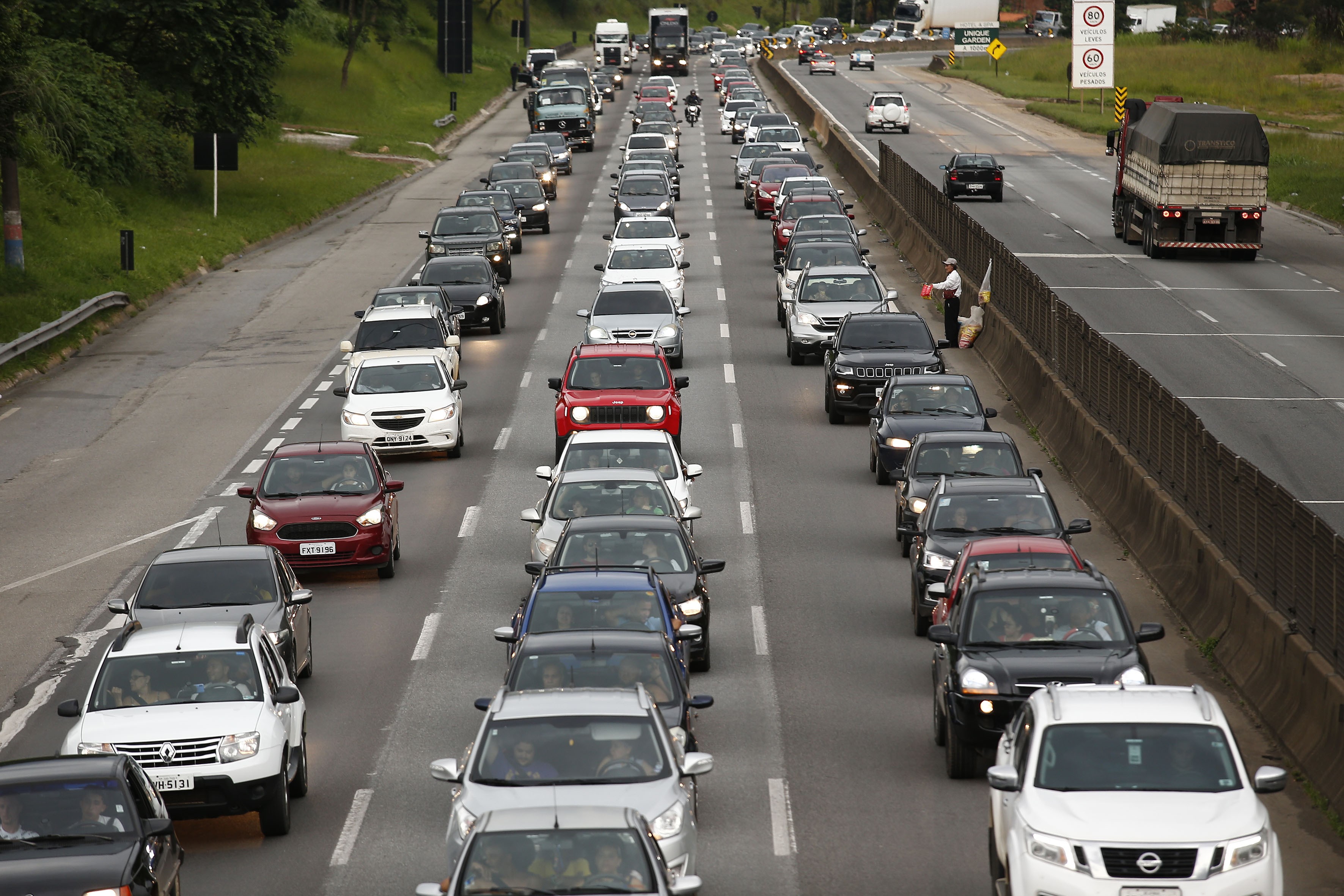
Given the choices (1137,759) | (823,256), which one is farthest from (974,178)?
(1137,759)

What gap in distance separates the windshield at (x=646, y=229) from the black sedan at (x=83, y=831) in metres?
32.7

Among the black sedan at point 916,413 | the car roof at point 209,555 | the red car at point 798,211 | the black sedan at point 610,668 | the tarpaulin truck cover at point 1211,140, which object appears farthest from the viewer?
the red car at point 798,211

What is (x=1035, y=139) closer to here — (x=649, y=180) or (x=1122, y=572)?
(x=649, y=180)

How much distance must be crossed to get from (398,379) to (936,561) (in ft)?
39.4

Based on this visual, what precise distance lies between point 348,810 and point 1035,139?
69733 mm

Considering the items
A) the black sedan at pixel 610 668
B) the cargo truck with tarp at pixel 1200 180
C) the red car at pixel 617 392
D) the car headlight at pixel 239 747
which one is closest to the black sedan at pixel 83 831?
the car headlight at pixel 239 747

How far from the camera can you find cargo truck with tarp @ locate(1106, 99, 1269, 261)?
43.4 metres

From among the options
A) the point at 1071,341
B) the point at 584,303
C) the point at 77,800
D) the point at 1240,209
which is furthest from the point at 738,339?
the point at 77,800

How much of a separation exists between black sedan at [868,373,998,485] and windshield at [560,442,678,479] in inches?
163

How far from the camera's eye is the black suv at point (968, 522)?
60.4ft

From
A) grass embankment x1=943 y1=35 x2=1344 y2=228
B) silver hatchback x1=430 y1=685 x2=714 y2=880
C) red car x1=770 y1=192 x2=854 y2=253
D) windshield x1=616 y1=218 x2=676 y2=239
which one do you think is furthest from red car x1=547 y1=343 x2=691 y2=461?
grass embankment x1=943 y1=35 x2=1344 y2=228

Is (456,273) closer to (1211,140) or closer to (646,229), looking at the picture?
(646,229)

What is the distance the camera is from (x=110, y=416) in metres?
31.8

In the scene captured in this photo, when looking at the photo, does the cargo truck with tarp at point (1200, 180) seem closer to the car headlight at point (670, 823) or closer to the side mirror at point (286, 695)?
the side mirror at point (286, 695)
